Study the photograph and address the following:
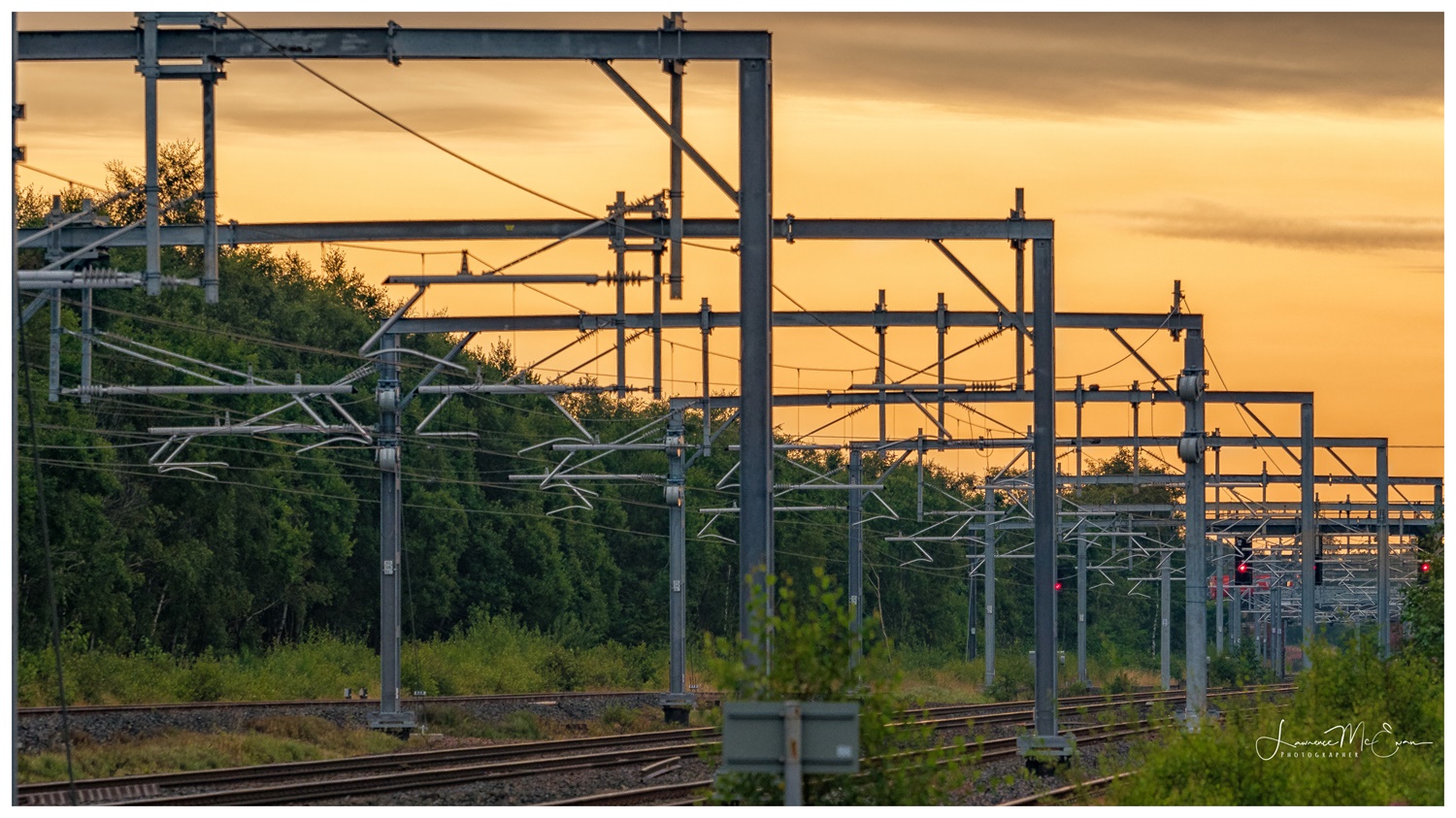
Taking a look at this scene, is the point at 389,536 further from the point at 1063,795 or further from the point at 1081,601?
the point at 1081,601

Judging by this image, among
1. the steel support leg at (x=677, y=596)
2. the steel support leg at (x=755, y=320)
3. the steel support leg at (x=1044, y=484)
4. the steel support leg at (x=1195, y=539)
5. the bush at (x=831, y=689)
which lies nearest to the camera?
the bush at (x=831, y=689)

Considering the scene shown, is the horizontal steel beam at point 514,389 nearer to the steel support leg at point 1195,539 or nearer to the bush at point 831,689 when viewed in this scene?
the steel support leg at point 1195,539

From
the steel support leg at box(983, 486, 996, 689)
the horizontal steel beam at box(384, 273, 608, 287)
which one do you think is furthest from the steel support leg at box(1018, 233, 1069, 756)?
the steel support leg at box(983, 486, 996, 689)

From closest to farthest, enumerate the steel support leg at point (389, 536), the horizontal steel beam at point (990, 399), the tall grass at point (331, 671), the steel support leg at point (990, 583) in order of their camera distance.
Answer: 1. the steel support leg at point (389, 536)
2. the horizontal steel beam at point (990, 399)
3. the tall grass at point (331, 671)
4. the steel support leg at point (990, 583)

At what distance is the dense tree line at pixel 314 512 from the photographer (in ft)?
173

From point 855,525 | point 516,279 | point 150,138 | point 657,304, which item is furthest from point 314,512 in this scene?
point 150,138

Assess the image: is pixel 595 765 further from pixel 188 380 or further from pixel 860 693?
pixel 188 380

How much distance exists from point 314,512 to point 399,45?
49148 mm

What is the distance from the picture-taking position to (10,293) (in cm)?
1800

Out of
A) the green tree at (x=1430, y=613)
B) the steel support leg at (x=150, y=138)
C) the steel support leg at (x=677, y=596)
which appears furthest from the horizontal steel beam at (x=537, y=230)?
the steel support leg at (x=677, y=596)

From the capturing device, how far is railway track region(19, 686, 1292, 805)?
2342 cm

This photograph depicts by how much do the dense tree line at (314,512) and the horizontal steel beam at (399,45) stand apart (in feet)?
40.1

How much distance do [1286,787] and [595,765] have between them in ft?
37.9

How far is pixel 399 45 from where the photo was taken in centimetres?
2106
